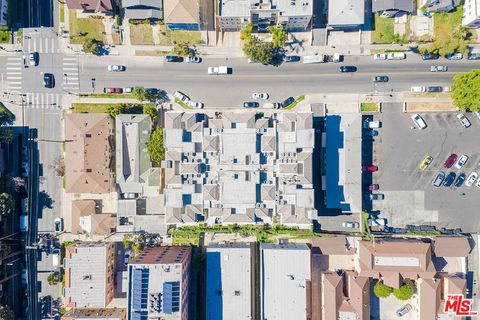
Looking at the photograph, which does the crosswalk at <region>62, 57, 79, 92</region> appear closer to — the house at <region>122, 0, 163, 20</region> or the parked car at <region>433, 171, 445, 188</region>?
the house at <region>122, 0, 163, 20</region>

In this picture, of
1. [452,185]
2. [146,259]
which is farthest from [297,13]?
[146,259]

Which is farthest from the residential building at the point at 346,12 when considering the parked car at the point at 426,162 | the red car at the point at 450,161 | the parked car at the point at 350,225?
the parked car at the point at 350,225

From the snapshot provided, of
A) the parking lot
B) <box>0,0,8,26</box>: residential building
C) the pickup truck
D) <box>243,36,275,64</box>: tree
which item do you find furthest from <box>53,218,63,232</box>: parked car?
the parking lot

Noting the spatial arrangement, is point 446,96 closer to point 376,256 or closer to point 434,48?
point 434,48

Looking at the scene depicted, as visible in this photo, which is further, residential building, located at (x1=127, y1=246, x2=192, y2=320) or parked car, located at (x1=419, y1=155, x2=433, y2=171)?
parked car, located at (x1=419, y1=155, x2=433, y2=171)

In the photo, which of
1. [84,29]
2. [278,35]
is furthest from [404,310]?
[84,29]

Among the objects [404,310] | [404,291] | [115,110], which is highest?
[115,110]

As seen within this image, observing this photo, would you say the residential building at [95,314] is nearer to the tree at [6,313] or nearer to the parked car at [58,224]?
the tree at [6,313]

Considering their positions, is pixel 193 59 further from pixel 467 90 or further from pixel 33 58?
pixel 467 90
